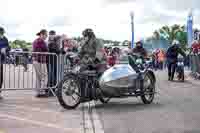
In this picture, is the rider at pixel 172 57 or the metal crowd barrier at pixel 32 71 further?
the rider at pixel 172 57

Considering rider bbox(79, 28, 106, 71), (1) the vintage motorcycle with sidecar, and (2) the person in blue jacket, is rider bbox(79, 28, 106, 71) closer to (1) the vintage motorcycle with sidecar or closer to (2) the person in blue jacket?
(1) the vintage motorcycle with sidecar

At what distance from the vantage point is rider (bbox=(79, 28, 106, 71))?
1092 centimetres

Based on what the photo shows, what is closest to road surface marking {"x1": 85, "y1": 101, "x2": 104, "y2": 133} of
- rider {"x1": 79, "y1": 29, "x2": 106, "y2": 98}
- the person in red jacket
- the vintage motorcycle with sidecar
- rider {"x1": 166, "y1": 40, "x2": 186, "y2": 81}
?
the vintage motorcycle with sidecar

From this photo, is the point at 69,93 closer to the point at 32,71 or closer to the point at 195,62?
the point at 32,71

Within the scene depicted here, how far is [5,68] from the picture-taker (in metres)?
12.6

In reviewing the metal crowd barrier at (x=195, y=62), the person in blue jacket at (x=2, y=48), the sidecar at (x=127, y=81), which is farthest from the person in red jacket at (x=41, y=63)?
the metal crowd barrier at (x=195, y=62)

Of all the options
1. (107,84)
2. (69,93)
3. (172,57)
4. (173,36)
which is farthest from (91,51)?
(173,36)

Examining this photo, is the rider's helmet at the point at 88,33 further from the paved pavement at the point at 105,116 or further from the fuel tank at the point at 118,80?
the paved pavement at the point at 105,116

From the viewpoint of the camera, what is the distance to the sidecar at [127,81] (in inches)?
420

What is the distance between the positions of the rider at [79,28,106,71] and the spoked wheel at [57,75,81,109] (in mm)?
837

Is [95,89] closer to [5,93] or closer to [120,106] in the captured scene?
[120,106]

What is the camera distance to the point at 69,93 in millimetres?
10180

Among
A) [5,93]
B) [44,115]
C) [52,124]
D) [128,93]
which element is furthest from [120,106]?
[5,93]

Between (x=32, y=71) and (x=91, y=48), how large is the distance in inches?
104
